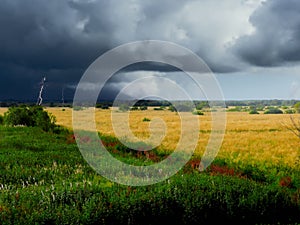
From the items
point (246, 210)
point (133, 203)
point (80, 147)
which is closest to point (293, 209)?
point (246, 210)

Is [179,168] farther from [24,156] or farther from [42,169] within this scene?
[24,156]

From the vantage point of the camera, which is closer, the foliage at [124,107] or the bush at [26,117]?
the bush at [26,117]

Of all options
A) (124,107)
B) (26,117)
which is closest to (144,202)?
Answer: (26,117)

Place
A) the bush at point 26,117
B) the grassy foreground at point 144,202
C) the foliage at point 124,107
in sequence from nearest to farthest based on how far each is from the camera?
the grassy foreground at point 144,202
the bush at point 26,117
the foliage at point 124,107

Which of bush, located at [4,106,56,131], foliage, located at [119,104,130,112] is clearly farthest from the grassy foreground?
foliage, located at [119,104,130,112]

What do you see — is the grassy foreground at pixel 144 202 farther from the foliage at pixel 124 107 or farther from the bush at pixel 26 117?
the foliage at pixel 124 107

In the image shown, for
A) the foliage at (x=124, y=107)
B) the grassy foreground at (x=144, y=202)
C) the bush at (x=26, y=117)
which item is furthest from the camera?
the foliage at (x=124, y=107)

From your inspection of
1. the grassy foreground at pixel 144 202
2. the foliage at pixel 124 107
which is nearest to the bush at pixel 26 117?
the grassy foreground at pixel 144 202

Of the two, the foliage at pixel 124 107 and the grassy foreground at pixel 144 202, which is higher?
the foliage at pixel 124 107

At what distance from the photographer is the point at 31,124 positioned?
42.8 m

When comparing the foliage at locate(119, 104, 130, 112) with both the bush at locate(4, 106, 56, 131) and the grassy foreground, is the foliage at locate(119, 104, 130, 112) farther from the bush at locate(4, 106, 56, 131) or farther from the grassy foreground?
the grassy foreground

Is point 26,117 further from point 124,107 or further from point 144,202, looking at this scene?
point 124,107

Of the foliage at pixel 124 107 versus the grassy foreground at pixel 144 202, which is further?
the foliage at pixel 124 107

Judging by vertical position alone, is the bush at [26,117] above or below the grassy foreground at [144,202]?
above
